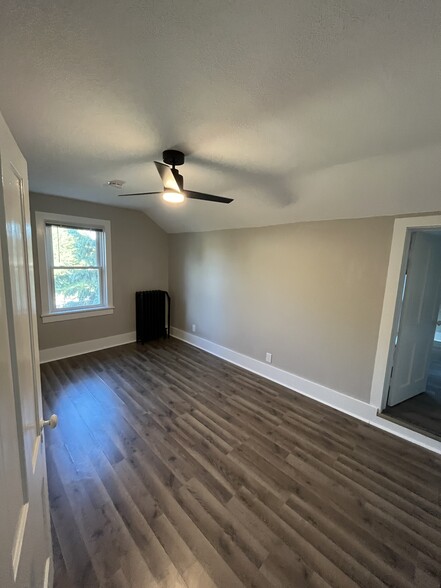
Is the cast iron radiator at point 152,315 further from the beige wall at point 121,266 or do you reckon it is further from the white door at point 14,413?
the white door at point 14,413

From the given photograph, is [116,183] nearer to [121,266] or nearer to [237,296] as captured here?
→ [121,266]

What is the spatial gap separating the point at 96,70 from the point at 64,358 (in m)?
3.82

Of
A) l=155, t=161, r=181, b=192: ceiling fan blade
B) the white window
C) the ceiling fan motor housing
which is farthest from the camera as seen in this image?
the white window

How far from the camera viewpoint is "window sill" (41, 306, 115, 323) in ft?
12.3

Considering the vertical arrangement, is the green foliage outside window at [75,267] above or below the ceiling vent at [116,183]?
below

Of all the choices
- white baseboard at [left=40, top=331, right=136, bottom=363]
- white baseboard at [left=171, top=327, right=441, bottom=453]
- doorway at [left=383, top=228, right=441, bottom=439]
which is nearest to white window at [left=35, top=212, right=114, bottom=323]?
white baseboard at [left=40, top=331, right=136, bottom=363]

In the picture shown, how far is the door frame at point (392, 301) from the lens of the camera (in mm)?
2266

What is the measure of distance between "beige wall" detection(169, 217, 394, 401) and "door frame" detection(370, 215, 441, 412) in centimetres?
6

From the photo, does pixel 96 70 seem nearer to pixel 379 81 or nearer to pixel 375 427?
pixel 379 81

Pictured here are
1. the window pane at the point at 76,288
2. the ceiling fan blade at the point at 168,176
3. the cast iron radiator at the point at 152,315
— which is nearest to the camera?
the ceiling fan blade at the point at 168,176

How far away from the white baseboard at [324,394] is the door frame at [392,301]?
0.46 feet

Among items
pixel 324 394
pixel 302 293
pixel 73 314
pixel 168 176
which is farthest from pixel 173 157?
pixel 73 314

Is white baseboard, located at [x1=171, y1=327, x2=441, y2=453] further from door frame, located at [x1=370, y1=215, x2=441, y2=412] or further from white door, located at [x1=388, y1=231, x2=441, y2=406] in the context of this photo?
white door, located at [x1=388, y1=231, x2=441, y2=406]

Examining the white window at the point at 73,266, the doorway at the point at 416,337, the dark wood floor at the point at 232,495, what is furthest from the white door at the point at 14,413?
the white window at the point at 73,266
